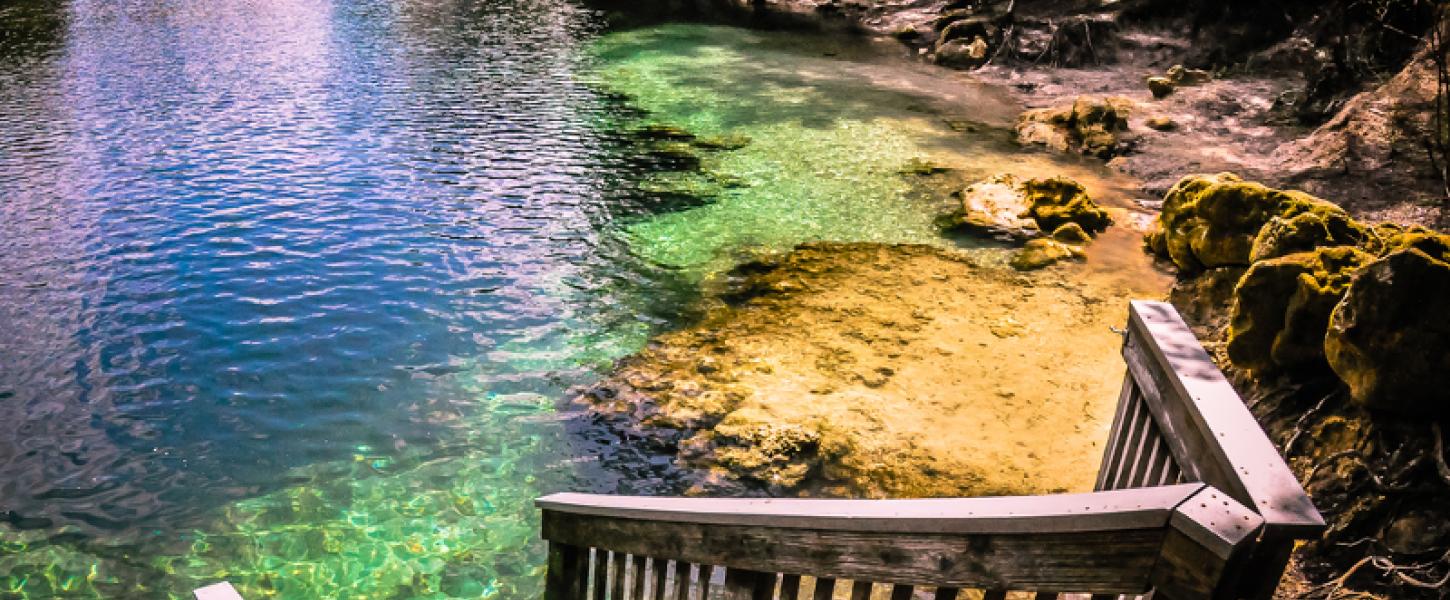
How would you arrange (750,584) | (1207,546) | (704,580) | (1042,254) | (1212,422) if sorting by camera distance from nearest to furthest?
(1207,546) → (1212,422) → (750,584) → (704,580) → (1042,254)

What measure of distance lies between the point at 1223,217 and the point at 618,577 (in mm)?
9132

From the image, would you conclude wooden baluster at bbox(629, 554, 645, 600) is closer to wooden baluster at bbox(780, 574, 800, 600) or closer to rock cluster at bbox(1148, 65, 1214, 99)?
wooden baluster at bbox(780, 574, 800, 600)

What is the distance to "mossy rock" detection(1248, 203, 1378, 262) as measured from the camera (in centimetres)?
802

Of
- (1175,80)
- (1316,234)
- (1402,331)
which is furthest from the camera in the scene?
(1175,80)

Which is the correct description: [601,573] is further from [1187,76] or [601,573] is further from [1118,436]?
[1187,76]

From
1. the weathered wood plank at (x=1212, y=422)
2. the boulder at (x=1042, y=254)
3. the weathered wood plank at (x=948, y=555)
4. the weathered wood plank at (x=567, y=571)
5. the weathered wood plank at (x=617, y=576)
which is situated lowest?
the boulder at (x=1042, y=254)

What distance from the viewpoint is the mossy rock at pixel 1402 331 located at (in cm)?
570

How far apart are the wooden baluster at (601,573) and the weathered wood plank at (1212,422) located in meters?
2.52

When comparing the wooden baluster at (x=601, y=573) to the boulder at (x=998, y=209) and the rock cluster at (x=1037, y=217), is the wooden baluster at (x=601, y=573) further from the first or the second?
the boulder at (x=998, y=209)

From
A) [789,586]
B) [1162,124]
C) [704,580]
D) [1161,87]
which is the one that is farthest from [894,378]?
[1161,87]

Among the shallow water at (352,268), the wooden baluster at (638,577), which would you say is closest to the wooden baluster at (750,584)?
the wooden baluster at (638,577)

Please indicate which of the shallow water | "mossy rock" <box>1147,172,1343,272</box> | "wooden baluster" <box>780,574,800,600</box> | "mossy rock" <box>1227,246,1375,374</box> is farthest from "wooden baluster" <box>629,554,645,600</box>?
"mossy rock" <box>1147,172,1343,272</box>

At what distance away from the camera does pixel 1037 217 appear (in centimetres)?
1459

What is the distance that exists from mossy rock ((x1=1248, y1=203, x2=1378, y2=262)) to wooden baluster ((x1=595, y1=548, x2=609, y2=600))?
6863mm
